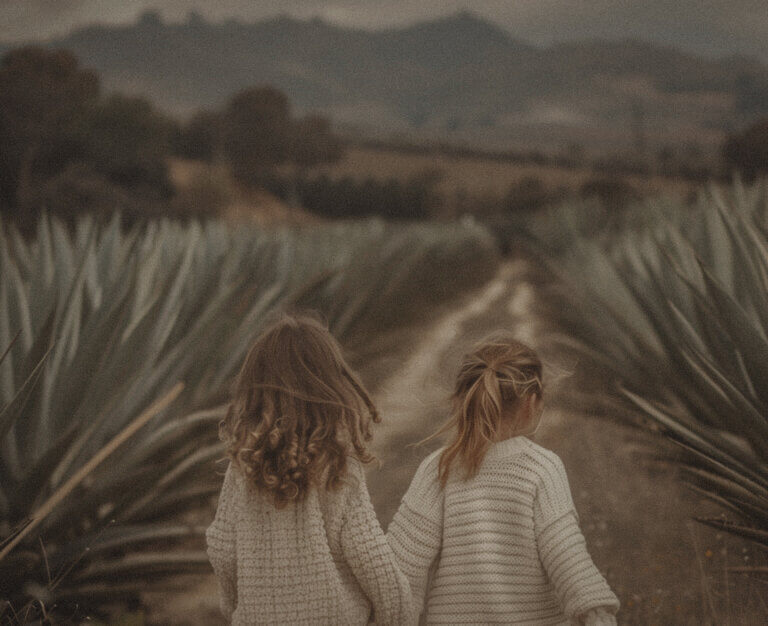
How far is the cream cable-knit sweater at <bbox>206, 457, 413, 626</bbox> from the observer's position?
146cm

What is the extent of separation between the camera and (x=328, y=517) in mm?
1479

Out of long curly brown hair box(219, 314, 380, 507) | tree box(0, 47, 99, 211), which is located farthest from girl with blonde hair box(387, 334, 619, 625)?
tree box(0, 47, 99, 211)

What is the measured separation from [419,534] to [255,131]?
5753cm

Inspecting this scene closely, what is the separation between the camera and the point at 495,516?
156 cm

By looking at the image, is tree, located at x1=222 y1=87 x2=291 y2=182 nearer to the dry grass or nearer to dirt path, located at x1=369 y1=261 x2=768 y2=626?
the dry grass

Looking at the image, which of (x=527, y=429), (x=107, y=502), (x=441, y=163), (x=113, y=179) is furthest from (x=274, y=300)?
(x=441, y=163)

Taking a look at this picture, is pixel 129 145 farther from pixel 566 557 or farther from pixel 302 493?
pixel 566 557

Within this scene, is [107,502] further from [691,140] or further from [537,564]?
[691,140]

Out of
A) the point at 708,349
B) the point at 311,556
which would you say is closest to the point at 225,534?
the point at 311,556

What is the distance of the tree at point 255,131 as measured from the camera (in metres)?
55.3

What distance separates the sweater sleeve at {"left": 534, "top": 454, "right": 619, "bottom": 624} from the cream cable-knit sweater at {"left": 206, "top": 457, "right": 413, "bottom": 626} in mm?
296

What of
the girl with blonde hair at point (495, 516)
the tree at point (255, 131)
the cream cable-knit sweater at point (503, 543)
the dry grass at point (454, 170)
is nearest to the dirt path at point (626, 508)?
the girl with blonde hair at point (495, 516)

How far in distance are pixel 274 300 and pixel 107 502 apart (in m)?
2.33

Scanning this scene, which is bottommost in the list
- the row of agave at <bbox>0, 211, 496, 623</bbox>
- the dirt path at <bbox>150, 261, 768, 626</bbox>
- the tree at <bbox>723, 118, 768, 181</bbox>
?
the tree at <bbox>723, 118, 768, 181</bbox>
